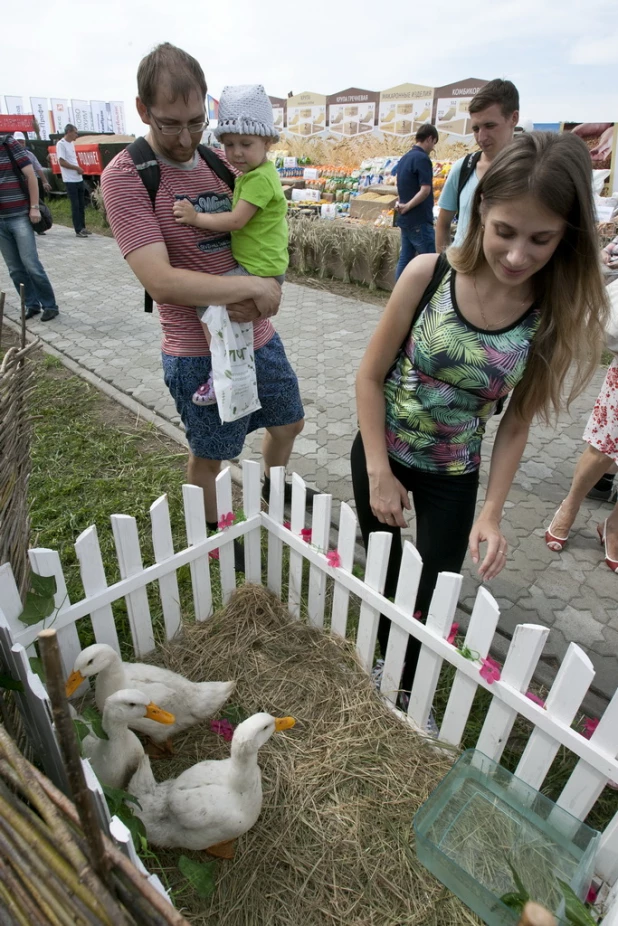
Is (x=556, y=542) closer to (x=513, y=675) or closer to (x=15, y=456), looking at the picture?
(x=513, y=675)

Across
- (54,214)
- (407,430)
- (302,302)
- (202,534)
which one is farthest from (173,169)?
(54,214)

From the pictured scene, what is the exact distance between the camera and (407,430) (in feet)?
6.00

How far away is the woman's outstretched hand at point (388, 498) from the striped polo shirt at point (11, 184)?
5.73 m

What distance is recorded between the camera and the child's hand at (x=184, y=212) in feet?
6.27

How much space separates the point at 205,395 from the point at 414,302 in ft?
3.11

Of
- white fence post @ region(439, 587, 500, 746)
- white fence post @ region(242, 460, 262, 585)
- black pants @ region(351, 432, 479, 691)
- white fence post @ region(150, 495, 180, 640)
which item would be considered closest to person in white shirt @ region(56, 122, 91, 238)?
white fence post @ region(242, 460, 262, 585)

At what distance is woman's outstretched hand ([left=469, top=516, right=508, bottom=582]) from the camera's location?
1753mm

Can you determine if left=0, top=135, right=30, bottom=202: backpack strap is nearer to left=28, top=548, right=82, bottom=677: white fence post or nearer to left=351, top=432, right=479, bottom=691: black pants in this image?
left=28, top=548, right=82, bottom=677: white fence post

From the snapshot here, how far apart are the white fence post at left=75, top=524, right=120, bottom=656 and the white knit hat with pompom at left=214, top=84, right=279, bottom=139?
5.15ft

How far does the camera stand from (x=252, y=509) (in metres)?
2.46

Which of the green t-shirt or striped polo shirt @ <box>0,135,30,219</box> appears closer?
the green t-shirt

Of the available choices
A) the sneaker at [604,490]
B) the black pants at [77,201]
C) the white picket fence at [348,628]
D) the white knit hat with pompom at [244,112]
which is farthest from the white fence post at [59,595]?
the black pants at [77,201]

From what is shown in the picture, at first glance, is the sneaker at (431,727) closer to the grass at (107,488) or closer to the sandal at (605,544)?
the grass at (107,488)

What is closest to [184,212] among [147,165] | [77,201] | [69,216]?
[147,165]
